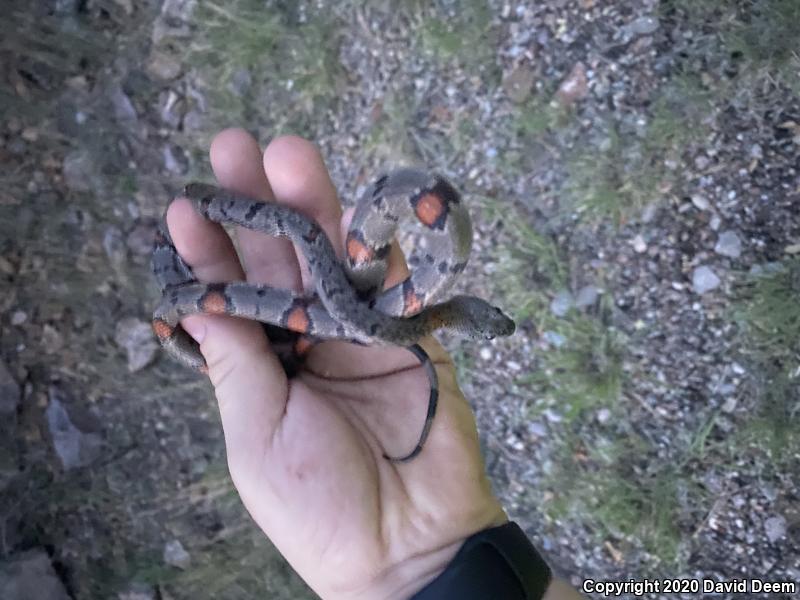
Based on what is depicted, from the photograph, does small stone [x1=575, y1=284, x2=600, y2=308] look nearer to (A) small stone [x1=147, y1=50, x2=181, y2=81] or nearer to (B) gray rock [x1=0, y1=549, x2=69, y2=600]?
(A) small stone [x1=147, y1=50, x2=181, y2=81]

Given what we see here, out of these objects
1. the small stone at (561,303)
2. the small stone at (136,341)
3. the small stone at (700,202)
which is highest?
the small stone at (700,202)

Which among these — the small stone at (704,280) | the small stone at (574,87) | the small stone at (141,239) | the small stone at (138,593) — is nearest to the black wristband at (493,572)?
the small stone at (704,280)

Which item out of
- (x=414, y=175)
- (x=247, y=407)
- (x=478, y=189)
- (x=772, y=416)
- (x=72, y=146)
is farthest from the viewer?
(x=72, y=146)

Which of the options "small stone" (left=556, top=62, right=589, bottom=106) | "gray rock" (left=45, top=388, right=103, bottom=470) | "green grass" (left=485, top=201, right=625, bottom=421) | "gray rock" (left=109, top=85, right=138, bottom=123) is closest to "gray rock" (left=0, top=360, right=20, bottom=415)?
"gray rock" (left=45, top=388, right=103, bottom=470)

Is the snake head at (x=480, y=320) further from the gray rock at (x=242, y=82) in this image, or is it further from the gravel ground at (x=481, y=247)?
the gray rock at (x=242, y=82)

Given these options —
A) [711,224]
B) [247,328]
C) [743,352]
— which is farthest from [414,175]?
[743,352]

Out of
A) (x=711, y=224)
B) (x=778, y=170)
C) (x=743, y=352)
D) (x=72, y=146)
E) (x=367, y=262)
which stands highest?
(x=778, y=170)

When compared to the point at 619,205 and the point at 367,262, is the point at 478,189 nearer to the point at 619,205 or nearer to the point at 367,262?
the point at 619,205
